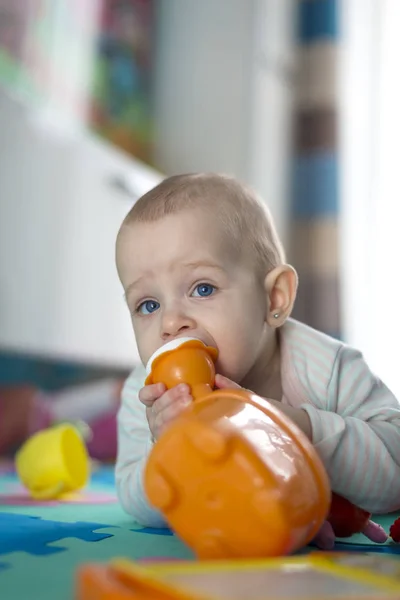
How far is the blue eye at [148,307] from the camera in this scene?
2.81 ft

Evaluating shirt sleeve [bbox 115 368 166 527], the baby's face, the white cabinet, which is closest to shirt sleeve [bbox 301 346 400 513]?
the baby's face

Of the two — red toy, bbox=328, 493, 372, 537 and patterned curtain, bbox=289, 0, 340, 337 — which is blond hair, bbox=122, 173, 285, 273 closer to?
red toy, bbox=328, 493, 372, 537

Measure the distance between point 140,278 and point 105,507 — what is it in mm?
377

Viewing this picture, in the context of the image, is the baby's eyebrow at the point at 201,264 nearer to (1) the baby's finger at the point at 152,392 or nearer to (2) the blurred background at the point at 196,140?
(1) the baby's finger at the point at 152,392

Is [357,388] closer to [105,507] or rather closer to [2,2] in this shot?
[105,507]

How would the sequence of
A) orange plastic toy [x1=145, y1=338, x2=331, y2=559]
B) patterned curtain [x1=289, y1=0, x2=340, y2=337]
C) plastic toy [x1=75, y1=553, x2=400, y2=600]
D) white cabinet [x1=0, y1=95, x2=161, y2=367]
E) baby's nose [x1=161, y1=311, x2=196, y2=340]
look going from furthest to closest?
1. patterned curtain [x1=289, y1=0, x2=340, y2=337]
2. white cabinet [x1=0, y1=95, x2=161, y2=367]
3. baby's nose [x1=161, y1=311, x2=196, y2=340]
4. orange plastic toy [x1=145, y1=338, x2=331, y2=559]
5. plastic toy [x1=75, y1=553, x2=400, y2=600]

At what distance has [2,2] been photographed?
186 cm

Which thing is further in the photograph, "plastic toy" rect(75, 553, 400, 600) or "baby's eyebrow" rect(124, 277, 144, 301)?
"baby's eyebrow" rect(124, 277, 144, 301)

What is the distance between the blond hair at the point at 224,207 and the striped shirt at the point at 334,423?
0.41ft

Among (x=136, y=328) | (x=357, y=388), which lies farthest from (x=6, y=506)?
(x=357, y=388)

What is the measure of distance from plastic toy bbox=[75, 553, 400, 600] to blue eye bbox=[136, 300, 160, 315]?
1.30ft

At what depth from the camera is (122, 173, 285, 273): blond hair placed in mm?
861

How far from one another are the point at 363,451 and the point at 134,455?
318 mm

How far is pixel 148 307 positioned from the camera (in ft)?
2.83
